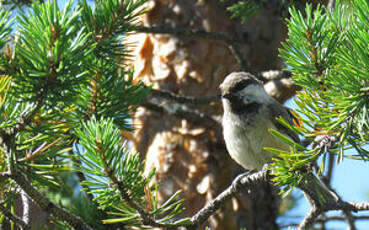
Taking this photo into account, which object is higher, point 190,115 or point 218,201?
point 190,115

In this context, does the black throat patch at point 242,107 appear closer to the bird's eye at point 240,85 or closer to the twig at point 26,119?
the bird's eye at point 240,85

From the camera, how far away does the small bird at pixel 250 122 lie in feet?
9.58

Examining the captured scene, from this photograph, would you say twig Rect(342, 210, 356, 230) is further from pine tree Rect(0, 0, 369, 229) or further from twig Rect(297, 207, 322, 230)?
pine tree Rect(0, 0, 369, 229)

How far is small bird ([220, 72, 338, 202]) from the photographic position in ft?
9.58

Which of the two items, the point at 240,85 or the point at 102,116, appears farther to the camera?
the point at 240,85

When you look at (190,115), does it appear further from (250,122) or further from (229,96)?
(250,122)

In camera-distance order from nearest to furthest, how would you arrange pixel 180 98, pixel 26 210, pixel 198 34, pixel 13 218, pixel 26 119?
pixel 26 119
pixel 13 218
pixel 26 210
pixel 180 98
pixel 198 34

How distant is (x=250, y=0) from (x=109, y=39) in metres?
1.17

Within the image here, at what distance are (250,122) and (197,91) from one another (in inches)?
37.6

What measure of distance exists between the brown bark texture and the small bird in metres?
0.54

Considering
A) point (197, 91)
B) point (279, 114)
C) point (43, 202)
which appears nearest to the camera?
point (43, 202)

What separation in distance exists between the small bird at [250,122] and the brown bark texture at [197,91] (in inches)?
21.3

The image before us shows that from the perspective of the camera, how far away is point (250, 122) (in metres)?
2.96

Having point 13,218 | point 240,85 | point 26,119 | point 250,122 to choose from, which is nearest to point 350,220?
point 250,122
